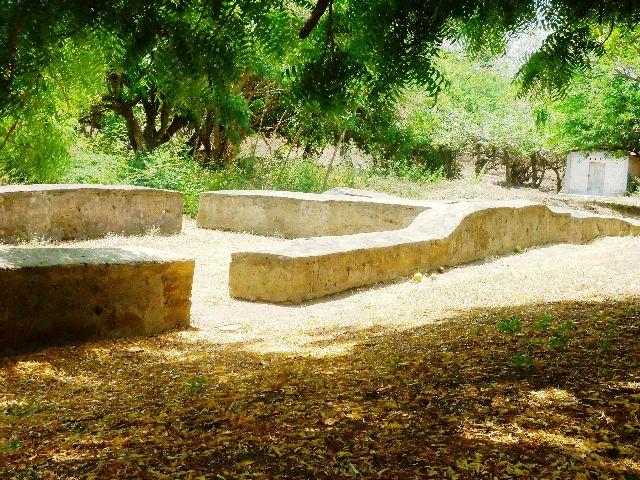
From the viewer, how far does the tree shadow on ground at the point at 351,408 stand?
2961 millimetres

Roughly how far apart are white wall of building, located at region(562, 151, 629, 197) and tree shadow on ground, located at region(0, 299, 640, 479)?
90.4 feet

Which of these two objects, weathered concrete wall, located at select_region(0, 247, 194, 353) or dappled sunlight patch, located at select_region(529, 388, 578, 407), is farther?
weathered concrete wall, located at select_region(0, 247, 194, 353)

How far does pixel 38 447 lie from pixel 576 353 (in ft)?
10.6

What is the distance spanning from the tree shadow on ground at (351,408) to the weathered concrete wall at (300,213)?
24.0 ft

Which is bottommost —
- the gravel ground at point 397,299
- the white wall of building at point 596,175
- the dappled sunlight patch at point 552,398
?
the gravel ground at point 397,299

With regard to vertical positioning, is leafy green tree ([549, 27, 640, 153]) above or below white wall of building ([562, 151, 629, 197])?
above

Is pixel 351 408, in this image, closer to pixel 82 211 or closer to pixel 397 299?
pixel 397 299

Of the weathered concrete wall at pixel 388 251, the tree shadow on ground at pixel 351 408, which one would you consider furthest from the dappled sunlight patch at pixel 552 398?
the weathered concrete wall at pixel 388 251

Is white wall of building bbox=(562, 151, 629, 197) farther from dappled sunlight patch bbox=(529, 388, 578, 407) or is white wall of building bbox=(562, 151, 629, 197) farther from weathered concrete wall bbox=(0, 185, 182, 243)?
dappled sunlight patch bbox=(529, 388, 578, 407)

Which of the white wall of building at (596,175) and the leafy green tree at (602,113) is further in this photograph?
the white wall of building at (596,175)

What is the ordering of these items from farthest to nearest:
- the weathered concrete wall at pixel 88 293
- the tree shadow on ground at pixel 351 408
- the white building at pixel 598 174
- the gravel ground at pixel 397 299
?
1. the white building at pixel 598 174
2. the gravel ground at pixel 397 299
3. the weathered concrete wall at pixel 88 293
4. the tree shadow on ground at pixel 351 408

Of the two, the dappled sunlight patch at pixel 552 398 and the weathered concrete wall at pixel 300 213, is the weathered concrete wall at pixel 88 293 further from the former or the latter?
the weathered concrete wall at pixel 300 213

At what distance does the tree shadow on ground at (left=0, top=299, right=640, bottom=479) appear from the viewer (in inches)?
117

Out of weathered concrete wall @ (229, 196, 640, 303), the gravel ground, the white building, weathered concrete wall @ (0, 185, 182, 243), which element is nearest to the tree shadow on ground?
the gravel ground
